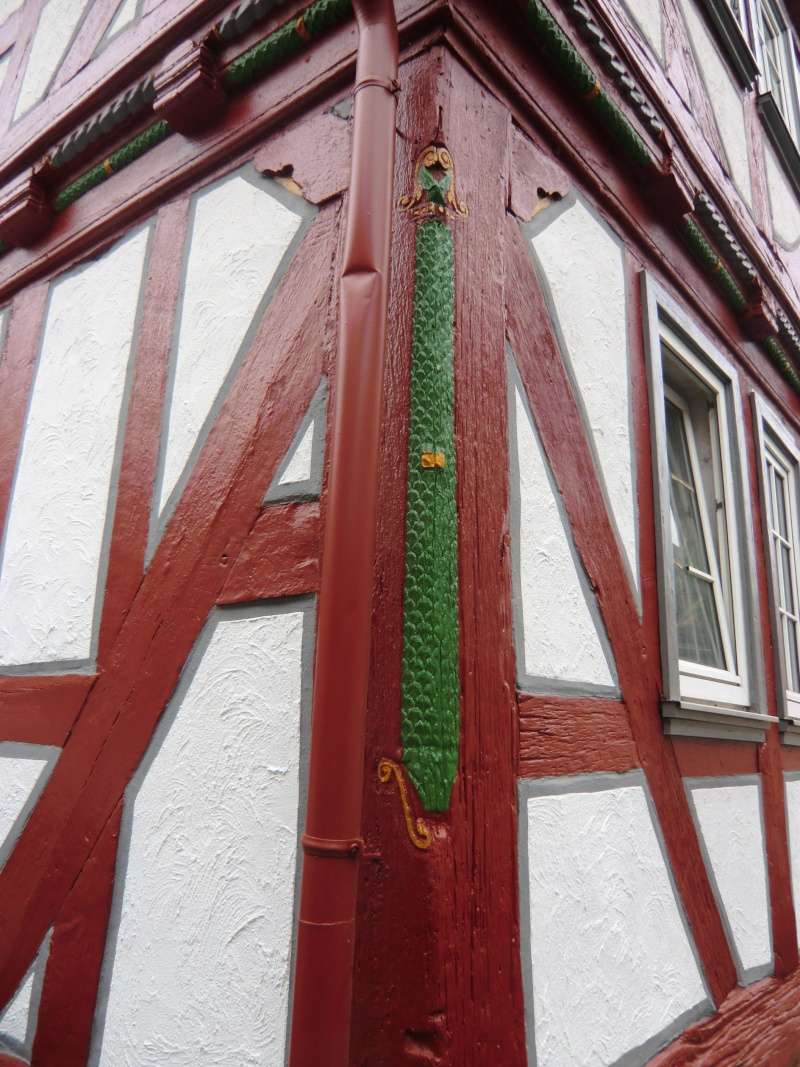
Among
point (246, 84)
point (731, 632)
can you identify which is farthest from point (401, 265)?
point (731, 632)

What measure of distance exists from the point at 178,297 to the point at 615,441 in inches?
56.3

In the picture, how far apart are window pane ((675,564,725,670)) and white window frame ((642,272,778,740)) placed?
0.13 ft

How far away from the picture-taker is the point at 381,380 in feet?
6.11

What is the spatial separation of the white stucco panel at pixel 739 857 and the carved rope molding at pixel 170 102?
2559mm

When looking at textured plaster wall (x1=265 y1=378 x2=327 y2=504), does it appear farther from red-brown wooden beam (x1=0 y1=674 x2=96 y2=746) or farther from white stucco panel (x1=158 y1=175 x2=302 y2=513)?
red-brown wooden beam (x1=0 y1=674 x2=96 y2=746)

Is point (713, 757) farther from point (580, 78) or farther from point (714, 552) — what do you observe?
point (580, 78)

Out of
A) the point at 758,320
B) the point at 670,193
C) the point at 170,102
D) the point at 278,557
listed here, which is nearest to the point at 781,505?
the point at 758,320

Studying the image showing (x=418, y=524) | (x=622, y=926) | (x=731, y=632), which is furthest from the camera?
(x=731, y=632)

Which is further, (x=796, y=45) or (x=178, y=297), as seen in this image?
(x=796, y=45)

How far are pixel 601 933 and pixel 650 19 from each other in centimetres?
350

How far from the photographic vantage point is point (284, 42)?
101 inches

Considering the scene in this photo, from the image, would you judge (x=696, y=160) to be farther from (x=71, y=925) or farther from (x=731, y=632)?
(x=71, y=925)

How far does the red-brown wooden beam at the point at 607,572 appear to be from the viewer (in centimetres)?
228

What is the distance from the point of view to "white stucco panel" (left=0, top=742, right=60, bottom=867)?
8.27ft
